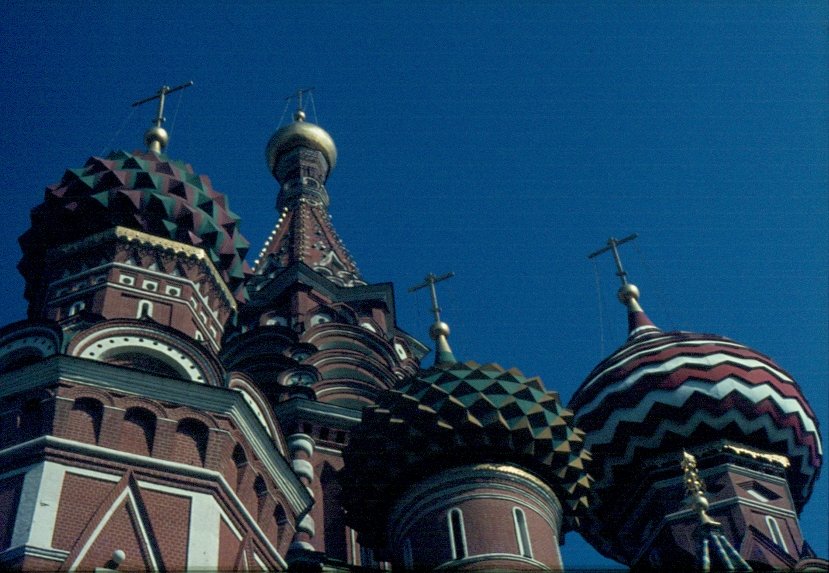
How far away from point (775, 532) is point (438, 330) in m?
6.53

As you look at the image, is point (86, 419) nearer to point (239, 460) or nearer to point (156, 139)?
point (239, 460)

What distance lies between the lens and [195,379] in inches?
661

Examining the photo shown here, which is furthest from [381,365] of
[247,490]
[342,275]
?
[247,490]

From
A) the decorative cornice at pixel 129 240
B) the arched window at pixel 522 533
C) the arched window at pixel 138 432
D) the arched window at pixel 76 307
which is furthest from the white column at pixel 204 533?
the decorative cornice at pixel 129 240

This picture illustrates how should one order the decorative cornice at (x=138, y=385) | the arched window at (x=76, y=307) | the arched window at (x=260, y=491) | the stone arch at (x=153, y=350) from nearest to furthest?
1. the decorative cornice at (x=138, y=385)
2. the arched window at (x=260, y=491)
3. the stone arch at (x=153, y=350)
4. the arched window at (x=76, y=307)

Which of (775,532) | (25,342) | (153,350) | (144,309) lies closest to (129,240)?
(144,309)

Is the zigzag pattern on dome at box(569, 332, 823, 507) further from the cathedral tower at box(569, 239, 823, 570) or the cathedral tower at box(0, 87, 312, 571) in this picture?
the cathedral tower at box(0, 87, 312, 571)

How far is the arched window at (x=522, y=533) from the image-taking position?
17.0m

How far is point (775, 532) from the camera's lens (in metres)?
21.7

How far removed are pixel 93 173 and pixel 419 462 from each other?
23.6 feet

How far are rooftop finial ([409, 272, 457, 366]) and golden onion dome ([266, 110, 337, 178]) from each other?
1052cm

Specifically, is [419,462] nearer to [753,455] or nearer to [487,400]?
[487,400]

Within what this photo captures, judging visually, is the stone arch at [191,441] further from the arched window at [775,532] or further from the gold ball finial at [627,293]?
the gold ball finial at [627,293]

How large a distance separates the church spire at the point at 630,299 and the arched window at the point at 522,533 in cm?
896
